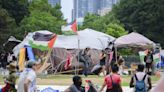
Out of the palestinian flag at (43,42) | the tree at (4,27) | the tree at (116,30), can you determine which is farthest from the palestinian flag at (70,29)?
the tree at (116,30)

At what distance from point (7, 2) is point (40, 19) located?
9390 mm

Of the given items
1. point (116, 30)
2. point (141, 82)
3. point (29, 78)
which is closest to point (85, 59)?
point (141, 82)

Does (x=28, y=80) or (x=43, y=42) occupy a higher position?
(x=28, y=80)

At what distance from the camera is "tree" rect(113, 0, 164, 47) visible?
207 feet

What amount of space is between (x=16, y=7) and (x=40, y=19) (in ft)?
26.4

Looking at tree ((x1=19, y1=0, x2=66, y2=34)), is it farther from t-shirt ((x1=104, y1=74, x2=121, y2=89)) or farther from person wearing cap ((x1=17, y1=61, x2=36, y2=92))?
person wearing cap ((x1=17, y1=61, x2=36, y2=92))

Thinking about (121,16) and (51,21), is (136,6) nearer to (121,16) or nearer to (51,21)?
(121,16)

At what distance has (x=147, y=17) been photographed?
64000 millimetres

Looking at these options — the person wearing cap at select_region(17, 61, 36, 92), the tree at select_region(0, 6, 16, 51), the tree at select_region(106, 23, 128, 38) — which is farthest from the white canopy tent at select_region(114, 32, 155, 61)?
the tree at select_region(106, 23, 128, 38)

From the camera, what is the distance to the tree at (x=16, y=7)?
63.8 meters

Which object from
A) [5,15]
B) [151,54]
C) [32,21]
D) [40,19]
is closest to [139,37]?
[151,54]

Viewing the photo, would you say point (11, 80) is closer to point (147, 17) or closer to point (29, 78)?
point (29, 78)

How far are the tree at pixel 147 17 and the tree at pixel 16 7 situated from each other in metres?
14.6

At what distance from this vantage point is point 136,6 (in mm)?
68812
